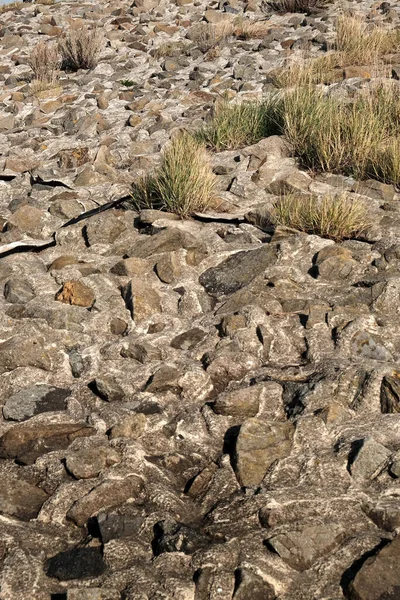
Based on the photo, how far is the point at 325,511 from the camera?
2973mm

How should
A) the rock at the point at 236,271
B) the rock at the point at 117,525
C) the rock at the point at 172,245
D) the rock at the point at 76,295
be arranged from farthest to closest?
the rock at the point at 172,245, the rock at the point at 236,271, the rock at the point at 76,295, the rock at the point at 117,525

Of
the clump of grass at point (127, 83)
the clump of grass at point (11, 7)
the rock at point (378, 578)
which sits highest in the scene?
the clump of grass at point (11, 7)

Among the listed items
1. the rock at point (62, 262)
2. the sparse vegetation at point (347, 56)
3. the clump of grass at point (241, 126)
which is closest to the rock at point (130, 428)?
the rock at point (62, 262)

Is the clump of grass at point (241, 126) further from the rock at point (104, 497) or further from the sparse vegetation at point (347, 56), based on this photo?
the rock at point (104, 497)

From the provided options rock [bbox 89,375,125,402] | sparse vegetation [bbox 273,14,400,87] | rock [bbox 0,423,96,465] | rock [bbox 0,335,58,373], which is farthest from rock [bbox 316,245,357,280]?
sparse vegetation [bbox 273,14,400,87]

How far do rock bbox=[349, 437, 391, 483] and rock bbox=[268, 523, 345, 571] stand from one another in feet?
1.11

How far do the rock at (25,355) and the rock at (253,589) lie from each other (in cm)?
194

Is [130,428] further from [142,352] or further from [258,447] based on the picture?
[142,352]

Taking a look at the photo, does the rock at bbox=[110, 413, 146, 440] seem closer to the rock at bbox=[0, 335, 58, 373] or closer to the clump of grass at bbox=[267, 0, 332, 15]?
the rock at bbox=[0, 335, 58, 373]

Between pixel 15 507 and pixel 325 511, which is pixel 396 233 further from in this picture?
pixel 15 507

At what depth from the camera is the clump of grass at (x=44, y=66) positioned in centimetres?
1014

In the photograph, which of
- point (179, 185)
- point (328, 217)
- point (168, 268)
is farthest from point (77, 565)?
point (179, 185)

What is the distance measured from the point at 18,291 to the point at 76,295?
0.37 metres

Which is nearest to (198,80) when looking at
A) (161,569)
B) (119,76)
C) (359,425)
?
(119,76)
